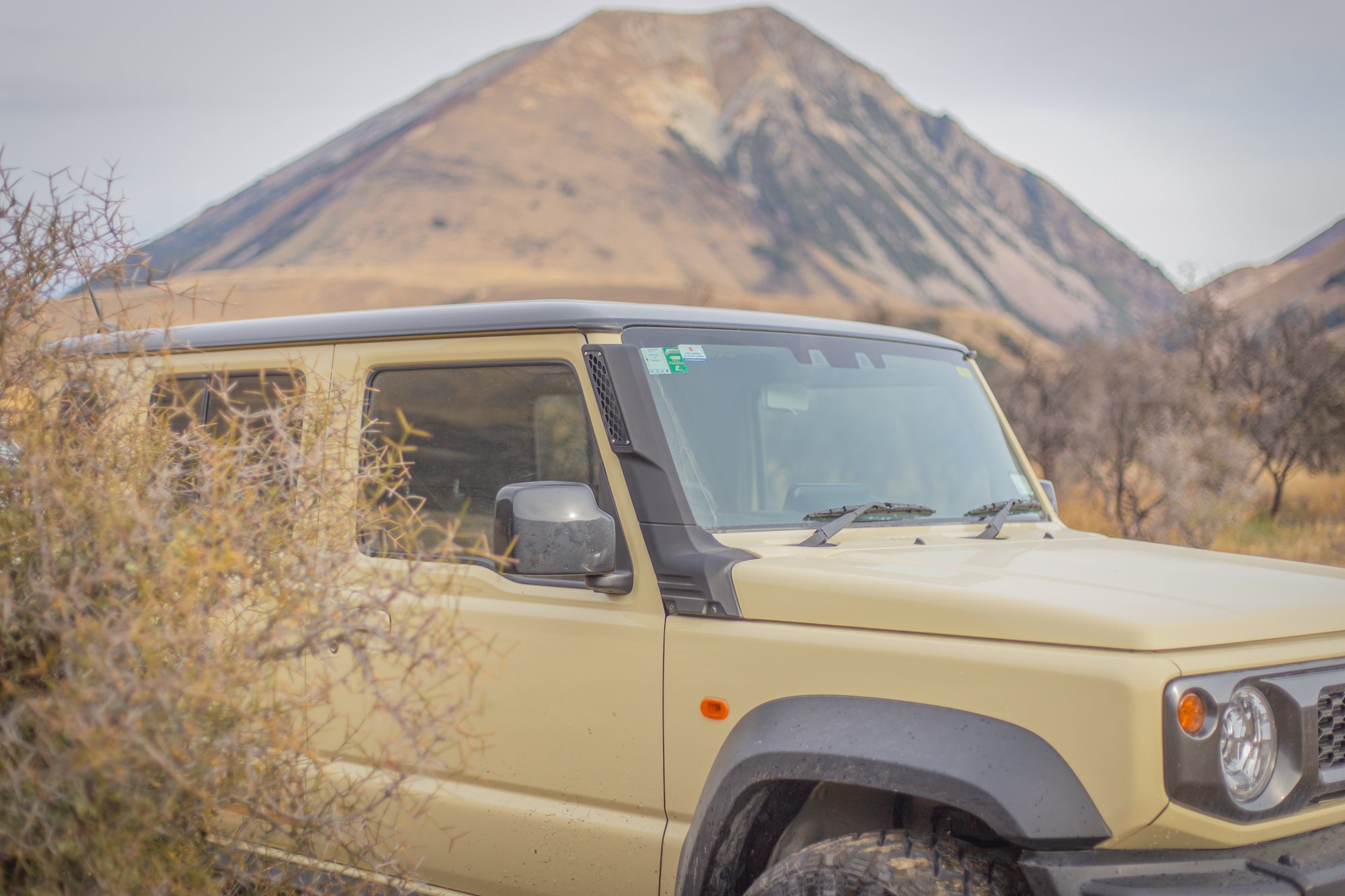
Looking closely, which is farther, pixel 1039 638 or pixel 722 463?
pixel 722 463

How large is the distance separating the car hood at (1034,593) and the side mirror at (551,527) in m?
0.36

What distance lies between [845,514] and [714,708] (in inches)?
28.7

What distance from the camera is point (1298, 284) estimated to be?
1651 inches

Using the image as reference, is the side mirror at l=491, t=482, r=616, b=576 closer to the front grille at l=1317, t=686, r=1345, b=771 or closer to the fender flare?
the fender flare

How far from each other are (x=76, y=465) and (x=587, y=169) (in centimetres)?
11487

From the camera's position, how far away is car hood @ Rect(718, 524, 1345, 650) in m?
2.28

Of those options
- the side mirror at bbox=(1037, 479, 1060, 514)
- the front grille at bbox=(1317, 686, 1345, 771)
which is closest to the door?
the front grille at bbox=(1317, 686, 1345, 771)

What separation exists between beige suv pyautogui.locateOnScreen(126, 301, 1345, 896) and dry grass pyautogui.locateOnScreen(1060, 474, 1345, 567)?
7364mm

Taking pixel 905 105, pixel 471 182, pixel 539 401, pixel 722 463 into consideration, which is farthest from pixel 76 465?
pixel 905 105

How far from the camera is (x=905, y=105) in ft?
598

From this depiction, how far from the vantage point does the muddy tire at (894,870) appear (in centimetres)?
226

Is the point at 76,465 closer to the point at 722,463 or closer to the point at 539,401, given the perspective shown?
the point at 539,401

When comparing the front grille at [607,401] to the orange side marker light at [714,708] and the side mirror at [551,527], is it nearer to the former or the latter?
the side mirror at [551,527]

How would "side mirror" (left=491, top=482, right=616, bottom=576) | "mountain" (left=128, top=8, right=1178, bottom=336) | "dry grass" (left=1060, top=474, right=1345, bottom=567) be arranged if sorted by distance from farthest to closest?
"mountain" (left=128, top=8, right=1178, bottom=336), "dry grass" (left=1060, top=474, right=1345, bottom=567), "side mirror" (left=491, top=482, right=616, bottom=576)
